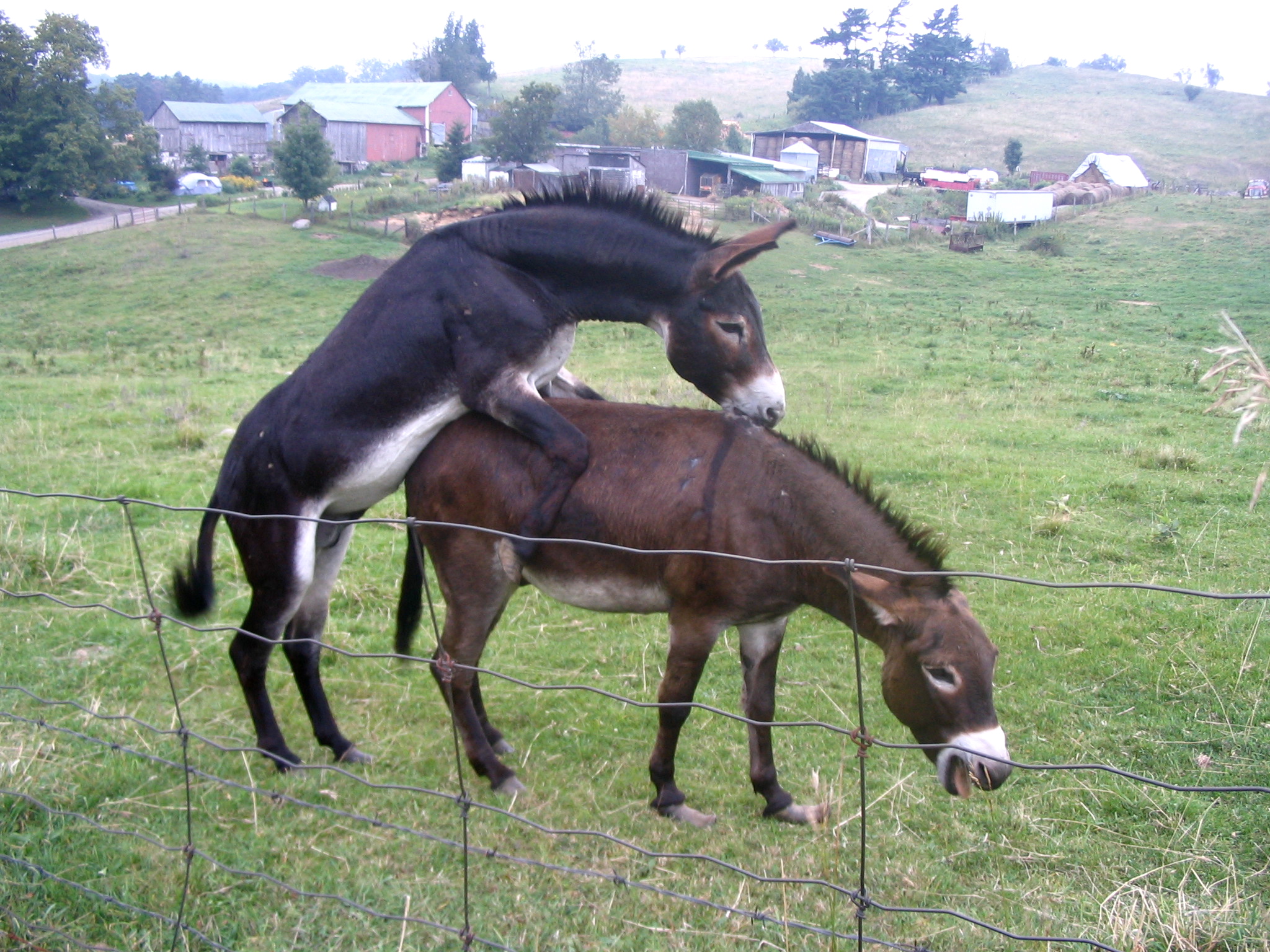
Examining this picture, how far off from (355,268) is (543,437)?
27.5 metres

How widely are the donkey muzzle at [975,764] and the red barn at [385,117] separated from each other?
59441 millimetres

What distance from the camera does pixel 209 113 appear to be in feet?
216

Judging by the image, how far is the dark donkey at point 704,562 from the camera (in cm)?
352

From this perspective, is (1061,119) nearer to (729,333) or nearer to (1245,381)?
(729,333)

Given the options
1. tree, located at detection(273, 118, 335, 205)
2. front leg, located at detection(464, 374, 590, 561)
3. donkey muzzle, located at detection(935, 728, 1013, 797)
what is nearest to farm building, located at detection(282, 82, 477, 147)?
tree, located at detection(273, 118, 335, 205)

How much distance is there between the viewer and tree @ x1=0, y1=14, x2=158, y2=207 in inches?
1599

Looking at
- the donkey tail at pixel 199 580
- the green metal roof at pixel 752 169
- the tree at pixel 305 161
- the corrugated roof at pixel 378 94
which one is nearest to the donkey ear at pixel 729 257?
the donkey tail at pixel 199 580

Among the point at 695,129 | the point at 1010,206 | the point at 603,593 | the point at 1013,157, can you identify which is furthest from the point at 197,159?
the point at 603,593

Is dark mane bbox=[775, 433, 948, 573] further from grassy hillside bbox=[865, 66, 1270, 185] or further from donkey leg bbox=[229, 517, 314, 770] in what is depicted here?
grassy hillside bbox=[865, 66, 1270, 185]

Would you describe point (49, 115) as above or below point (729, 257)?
above

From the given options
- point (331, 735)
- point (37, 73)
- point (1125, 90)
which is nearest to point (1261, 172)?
point (1125, 90)

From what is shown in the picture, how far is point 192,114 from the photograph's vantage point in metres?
65.1

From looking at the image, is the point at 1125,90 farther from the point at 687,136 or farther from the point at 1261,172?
the point at 687,136

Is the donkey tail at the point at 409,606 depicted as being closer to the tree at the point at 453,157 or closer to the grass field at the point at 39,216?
the grass field at the point at 39,216
